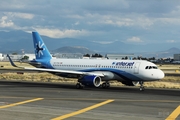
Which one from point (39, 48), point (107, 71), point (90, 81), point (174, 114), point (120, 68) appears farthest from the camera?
point (39, 48)

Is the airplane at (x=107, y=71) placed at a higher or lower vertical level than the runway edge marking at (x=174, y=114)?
higher

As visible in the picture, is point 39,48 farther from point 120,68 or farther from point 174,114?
point 174,114

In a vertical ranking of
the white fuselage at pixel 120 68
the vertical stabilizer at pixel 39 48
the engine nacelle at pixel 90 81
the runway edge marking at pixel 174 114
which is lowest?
the runway edge marking at pixel 174 114

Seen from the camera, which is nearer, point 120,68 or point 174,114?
point 174,114

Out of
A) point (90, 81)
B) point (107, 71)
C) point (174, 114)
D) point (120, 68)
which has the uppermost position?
point (120, 68)

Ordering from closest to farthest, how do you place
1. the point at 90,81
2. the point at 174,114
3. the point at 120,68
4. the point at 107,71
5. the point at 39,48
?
the point at 174,114 < the point at 90,81 < the point at 120,68 < the point at 107,71 < the point at 39,48

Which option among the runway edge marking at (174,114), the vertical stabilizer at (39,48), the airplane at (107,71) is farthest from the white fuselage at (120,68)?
the runway edge marking at (174,114)

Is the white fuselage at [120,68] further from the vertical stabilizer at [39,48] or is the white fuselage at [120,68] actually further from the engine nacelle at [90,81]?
the vertical stabilizer at [39,48]

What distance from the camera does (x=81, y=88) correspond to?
3309 cm

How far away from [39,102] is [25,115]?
4.89m

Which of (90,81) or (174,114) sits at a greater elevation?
(90,81)

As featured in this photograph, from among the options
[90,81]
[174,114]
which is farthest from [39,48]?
[174,114]

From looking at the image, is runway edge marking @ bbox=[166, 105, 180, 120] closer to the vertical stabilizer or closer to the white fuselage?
the white fuselage

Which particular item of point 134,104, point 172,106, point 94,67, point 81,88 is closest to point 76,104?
point 134,104
